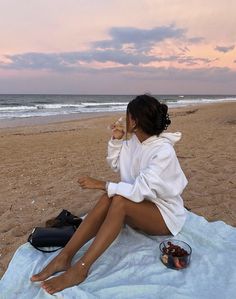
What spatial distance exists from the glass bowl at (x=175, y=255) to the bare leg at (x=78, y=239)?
51cm

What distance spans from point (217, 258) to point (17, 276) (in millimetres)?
1482

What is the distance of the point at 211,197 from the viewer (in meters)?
4.38

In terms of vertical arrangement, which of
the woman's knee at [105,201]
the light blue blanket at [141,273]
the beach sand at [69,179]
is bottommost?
the beach sand at [69,179]

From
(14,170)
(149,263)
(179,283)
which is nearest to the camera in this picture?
(179,283)

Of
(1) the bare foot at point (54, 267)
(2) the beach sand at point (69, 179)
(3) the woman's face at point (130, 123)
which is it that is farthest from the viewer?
(2) the beach sand at point (69, 179)

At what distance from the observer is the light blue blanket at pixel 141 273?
237 cm

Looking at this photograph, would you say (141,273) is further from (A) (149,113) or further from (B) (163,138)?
(A) (149,113)

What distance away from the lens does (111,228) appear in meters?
2.47

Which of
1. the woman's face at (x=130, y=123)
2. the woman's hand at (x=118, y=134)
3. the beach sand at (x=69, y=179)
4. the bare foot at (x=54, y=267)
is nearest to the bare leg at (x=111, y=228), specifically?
the bare foot at (x=54, y=267)

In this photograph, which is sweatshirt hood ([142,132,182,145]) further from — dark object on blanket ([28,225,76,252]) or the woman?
dark object on blanket ([28,225,76,252])

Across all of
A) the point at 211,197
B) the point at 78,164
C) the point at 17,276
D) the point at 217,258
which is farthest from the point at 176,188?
the point at 78,164

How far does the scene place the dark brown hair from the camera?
8.86 feet

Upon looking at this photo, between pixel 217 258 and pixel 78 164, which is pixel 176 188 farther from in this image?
pixel 78 164

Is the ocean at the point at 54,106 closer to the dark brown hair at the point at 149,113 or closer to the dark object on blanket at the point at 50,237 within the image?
the dark brown hair at the point at 149,113
